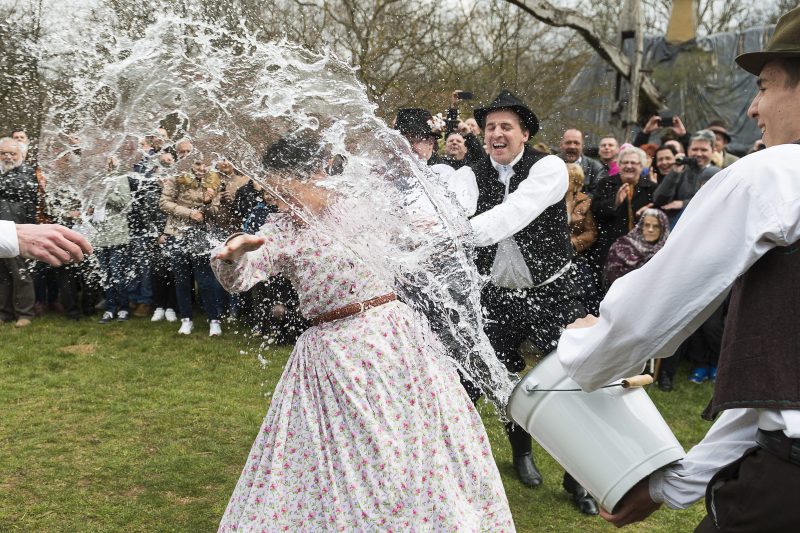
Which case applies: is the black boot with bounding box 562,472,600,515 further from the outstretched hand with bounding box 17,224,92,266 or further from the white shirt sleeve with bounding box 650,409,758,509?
the outstretched hand with bounding box 17,224,92,266

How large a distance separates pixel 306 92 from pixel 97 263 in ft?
21.3

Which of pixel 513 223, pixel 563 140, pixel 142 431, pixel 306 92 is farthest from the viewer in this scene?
pixel 563 140

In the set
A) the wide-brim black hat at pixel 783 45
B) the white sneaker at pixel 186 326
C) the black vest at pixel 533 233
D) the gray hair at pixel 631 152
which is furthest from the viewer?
the white sneaker at pixel 186 326

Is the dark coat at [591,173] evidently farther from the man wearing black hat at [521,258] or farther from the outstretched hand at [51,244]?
the outstretched hand at [51,244]

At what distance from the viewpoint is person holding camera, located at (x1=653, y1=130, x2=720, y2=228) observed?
664cm

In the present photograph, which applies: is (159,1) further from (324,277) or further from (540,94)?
(540,94)

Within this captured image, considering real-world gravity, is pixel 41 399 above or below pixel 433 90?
below

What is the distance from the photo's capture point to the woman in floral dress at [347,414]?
2703 millimetres

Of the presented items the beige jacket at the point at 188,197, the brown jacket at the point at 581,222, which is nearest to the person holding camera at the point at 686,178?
the brown jacket at the point at 581,222

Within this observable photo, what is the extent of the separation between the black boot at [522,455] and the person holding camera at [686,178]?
310cm

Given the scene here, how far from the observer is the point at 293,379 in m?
2.97

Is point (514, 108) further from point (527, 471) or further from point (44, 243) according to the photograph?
point (44, 243)

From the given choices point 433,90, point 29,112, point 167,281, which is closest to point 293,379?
point 29,112

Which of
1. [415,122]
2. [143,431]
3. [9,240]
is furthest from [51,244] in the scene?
[415,122]
